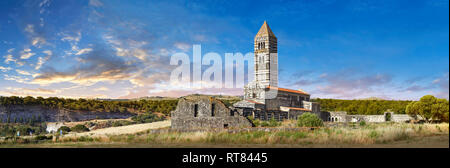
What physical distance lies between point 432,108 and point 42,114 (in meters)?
50.5

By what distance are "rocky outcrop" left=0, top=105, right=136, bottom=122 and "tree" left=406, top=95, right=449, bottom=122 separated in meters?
43.8

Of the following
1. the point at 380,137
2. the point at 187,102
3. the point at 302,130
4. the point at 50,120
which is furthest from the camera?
the point at 50,120

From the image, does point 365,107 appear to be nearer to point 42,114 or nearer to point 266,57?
point 266,57

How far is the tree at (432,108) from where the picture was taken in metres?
40.6

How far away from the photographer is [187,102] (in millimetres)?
30891

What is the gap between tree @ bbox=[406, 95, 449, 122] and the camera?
1598 inches

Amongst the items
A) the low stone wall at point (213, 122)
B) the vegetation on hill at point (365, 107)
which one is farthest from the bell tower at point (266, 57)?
the low stone wall at point (213, 122)

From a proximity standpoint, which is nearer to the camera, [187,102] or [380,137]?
[380,137]

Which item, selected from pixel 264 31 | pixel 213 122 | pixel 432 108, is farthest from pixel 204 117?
pixel 264 31

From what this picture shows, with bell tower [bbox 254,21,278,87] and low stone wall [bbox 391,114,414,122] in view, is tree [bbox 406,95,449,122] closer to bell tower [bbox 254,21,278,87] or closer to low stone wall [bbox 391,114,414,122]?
low stone wall [bbox 391,114,414,122]
